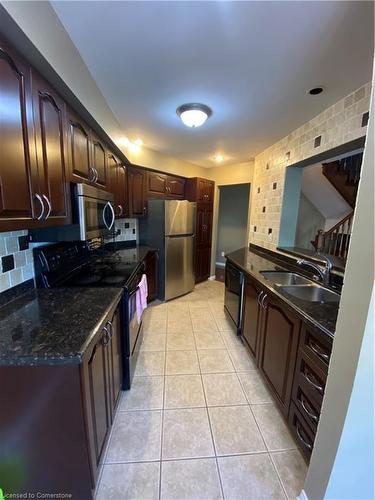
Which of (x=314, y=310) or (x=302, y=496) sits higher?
(x=314, y=310)

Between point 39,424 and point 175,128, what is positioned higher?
point 175,128

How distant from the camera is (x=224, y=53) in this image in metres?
1.30

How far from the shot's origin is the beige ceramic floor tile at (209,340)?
2353mm

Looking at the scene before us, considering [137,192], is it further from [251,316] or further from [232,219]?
[232,219]

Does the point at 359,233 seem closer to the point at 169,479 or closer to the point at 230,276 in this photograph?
the point at 169,479

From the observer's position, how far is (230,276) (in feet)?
8.95

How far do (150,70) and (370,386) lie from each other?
212 cm

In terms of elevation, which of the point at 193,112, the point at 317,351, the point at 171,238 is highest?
the point at 193,112

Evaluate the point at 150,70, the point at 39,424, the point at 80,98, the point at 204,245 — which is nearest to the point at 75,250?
the point at 80,98

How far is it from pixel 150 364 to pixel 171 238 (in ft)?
6.05

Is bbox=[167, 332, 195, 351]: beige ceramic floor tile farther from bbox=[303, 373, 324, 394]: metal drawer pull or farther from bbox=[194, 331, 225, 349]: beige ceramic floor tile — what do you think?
bbox=[303, 373, 324, 394]: metal drawer pull

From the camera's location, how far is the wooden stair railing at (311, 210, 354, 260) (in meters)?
3.53

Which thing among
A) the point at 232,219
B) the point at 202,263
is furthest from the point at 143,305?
the point at 232,219

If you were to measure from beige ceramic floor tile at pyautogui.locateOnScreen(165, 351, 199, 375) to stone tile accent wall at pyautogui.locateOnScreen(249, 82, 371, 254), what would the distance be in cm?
177
